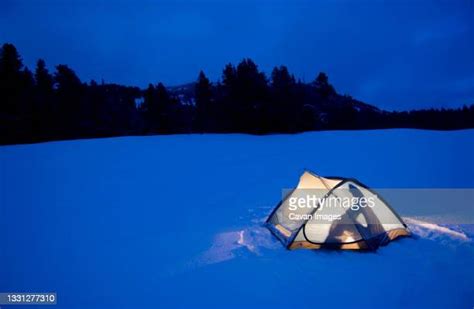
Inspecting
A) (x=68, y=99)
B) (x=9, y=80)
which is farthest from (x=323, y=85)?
(x=9, y=80)

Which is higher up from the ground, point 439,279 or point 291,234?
point 291,234

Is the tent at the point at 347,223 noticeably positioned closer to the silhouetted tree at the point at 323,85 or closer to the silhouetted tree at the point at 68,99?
the silhouetted tree at the point at 68,99

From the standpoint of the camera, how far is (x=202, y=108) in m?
18.6

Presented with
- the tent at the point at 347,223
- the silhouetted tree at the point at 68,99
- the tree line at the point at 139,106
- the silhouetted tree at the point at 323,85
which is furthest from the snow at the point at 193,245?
the silhouetted tree at the point at 323,85

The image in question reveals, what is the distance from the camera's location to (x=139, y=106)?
1841 cm

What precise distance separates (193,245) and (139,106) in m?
16.0

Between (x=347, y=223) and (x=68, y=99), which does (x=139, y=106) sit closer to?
(x=68, y=99)

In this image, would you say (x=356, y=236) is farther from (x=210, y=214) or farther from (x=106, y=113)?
(x=106, y=113)

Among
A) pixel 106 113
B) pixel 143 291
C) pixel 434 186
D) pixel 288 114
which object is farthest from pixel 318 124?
pixel 143 291

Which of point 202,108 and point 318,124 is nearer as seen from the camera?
point 202,108

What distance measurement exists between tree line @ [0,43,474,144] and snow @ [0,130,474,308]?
16.4 feet

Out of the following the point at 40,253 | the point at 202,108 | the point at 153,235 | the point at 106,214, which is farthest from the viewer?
the point at 202,108

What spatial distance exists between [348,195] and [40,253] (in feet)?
18.5

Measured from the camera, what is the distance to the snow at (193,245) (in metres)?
3.61
